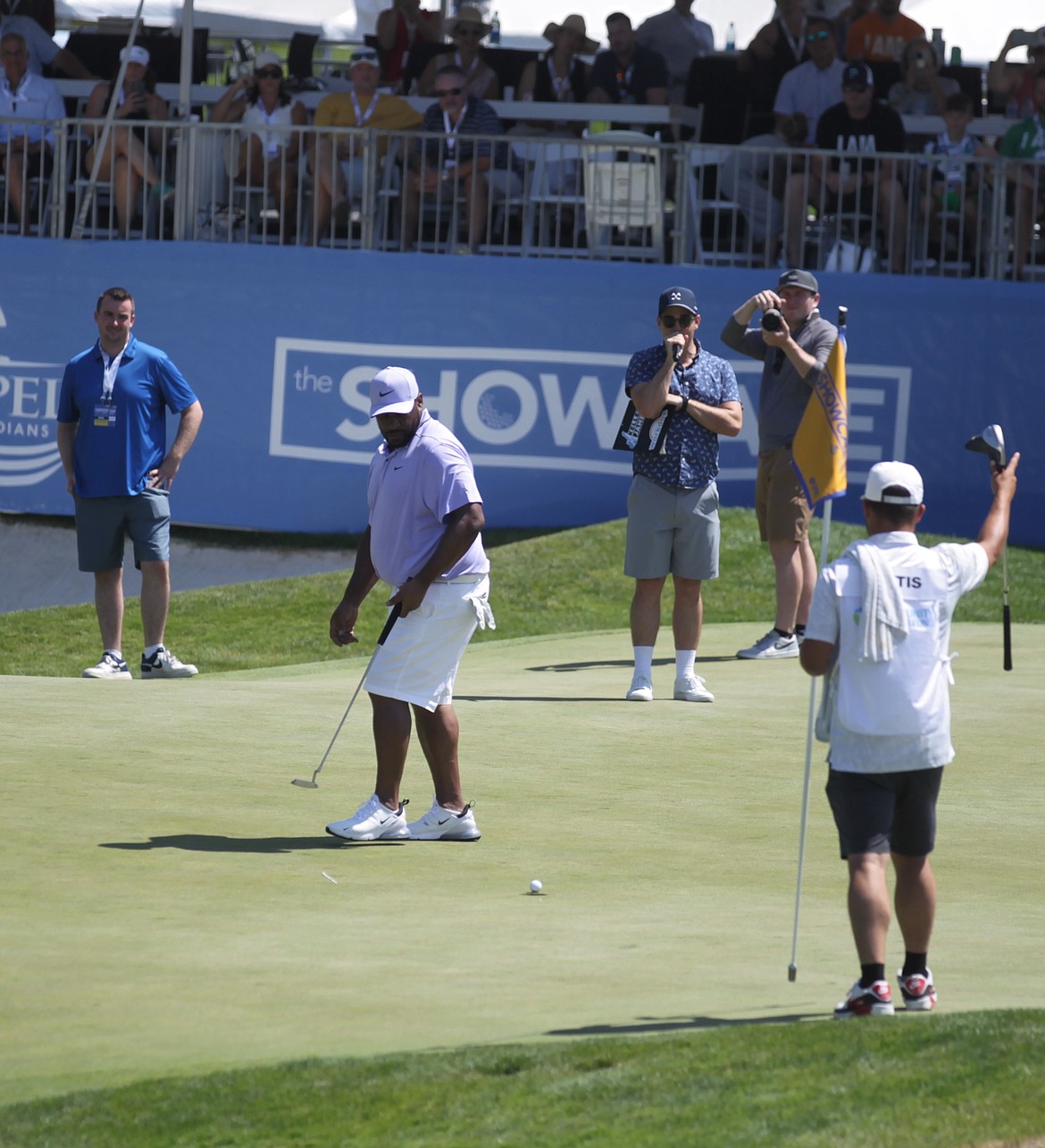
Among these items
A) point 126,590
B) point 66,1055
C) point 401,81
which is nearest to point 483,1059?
point 66,1055

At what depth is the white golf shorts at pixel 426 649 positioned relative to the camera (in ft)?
24.2

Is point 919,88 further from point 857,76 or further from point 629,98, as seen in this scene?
point 629,98

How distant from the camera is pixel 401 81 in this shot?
774 inches

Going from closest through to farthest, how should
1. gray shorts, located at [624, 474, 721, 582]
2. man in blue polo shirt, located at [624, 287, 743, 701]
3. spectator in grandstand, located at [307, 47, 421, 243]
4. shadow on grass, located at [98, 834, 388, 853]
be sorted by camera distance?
1. shadow on grass, located at [98, 834, 388, 853]
2. man in blue polo shirt, located at [624, 287, 743, 701]
3. gray shorts, located at [624, 474, 721, 582]
4. spectator in grandstand, located at [307, 47, 421, 243]

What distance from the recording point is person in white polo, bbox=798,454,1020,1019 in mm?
5391

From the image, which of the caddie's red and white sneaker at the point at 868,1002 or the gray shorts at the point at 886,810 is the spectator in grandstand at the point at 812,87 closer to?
the gray shorts at the point at 886,810

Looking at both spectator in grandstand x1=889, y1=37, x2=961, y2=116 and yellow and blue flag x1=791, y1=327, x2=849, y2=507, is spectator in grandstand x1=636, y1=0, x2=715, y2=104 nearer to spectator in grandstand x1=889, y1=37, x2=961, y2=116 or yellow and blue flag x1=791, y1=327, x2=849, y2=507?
spectator in grandstand x1=889, y1=37, x2=961, y2=116

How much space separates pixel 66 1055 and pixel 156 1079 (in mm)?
329

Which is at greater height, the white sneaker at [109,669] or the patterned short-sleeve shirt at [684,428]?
the patterned short-sleeve shirt at [684,428]

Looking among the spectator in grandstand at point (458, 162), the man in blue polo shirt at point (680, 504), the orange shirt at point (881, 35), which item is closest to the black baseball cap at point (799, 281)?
the man in blue polo shirt at point (680, 504)

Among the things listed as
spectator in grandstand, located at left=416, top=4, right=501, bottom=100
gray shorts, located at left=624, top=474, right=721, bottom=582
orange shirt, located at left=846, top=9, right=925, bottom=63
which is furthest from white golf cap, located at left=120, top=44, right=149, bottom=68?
gray shorts, located at left=624, top=474, right=721, bottom=582

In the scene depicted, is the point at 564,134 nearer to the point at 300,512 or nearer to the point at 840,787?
the point at 300,512

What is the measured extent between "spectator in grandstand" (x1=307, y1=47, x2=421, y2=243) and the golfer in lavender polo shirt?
10368 mm

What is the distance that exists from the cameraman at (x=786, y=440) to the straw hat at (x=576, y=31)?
8.18m
